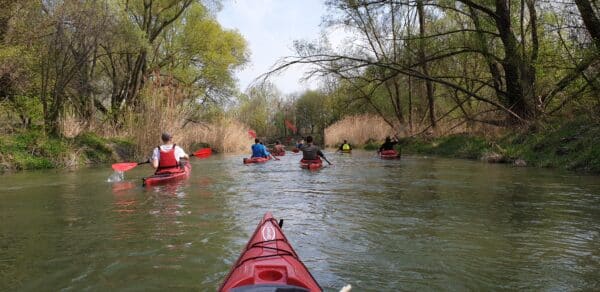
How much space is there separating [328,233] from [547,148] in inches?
409

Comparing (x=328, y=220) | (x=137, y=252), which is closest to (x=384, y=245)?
(x=328, y=220)

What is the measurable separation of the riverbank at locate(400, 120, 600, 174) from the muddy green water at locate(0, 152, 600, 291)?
1622 millimetres

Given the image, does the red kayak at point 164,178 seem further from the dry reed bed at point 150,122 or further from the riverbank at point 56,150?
the dry reed bed at point 150,122

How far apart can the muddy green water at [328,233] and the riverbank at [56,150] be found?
420 cm

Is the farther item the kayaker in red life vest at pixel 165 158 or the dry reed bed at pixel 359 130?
the dry reed bed at pixel 359 130

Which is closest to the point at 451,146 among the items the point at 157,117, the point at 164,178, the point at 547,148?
the point at 547,148

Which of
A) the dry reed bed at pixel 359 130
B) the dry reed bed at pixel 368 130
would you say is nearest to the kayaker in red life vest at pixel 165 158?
the dry reed bed at pixel 368 130

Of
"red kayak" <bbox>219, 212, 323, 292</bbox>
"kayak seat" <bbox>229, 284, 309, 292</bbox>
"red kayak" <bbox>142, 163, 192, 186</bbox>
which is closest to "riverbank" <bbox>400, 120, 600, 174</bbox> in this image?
"red kayak" <bbox>142, 163, 192, 186</bbox>

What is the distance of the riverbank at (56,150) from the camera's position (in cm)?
1419

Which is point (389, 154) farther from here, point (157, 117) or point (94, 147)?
point (94, 147)

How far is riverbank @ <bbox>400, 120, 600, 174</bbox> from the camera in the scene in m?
11.5

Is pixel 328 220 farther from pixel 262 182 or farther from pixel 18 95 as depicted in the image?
pixel 18 95

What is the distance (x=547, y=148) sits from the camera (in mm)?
13461

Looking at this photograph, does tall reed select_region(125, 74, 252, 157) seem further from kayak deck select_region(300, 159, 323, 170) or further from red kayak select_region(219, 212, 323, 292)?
red kayak select_region(219, 212, 323, 292)
